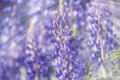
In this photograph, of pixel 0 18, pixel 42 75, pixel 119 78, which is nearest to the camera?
pixel 119 78

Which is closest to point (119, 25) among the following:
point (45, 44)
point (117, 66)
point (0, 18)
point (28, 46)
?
point (117, 66)

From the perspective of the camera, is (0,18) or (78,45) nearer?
(78,45)

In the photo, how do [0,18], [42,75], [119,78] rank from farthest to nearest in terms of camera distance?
[0,18], [42,75], [119,78]

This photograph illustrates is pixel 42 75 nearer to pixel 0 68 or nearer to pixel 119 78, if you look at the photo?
pixel 0 68

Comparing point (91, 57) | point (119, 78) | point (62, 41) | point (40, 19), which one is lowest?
point (119, 78)

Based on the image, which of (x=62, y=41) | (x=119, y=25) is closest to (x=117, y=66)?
(x=119, y=25)

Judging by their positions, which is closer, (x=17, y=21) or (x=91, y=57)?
(x=91, y=57)

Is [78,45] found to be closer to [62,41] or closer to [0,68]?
[62,41]

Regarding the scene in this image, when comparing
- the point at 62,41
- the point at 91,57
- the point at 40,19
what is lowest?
the point at 91,57

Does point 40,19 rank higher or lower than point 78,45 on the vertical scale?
higher
